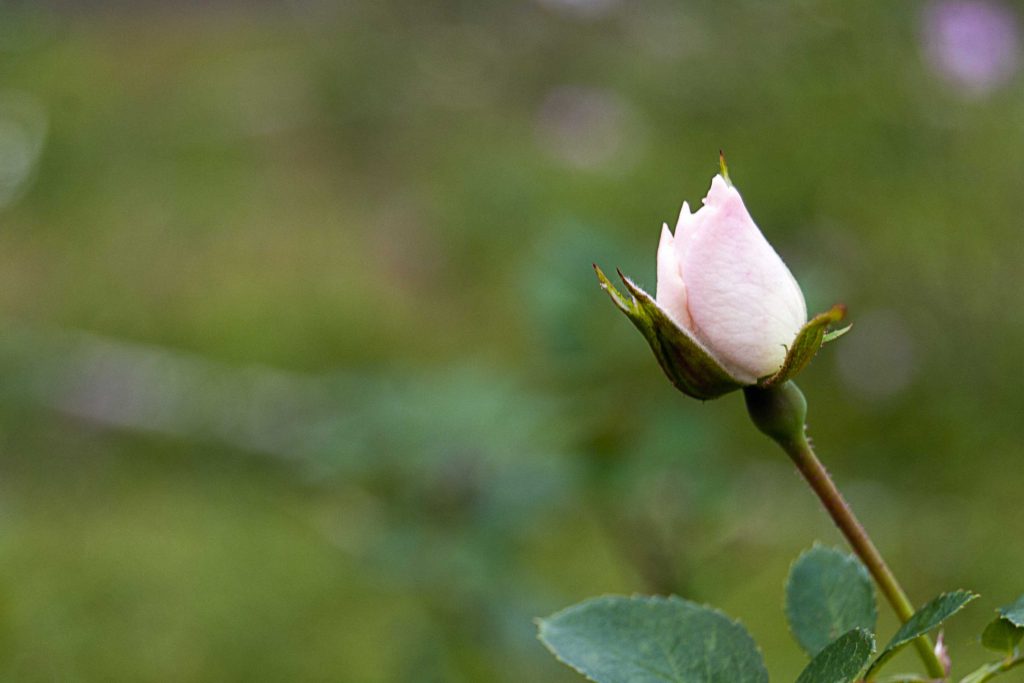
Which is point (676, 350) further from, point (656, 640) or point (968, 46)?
point (968, 46)

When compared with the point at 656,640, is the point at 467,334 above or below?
above

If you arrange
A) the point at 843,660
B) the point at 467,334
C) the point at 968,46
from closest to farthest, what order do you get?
1. the point at 843,660
2. the point at 968,46
3. the point at 467,334

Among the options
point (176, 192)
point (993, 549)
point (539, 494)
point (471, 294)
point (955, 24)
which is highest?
point (176, 192)

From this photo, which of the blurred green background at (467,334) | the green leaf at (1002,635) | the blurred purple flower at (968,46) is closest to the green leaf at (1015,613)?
the green leaf at (1002,635)

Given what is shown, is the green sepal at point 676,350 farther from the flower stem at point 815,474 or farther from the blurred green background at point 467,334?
the blurred green background at point 467,334

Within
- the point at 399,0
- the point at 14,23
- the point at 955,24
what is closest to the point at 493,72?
the point at 399,0

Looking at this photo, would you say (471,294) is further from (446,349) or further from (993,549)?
(993,549)

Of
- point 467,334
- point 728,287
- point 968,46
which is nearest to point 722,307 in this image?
point 728,287
